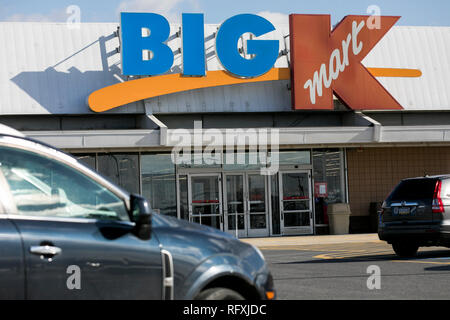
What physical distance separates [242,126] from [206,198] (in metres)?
2.92

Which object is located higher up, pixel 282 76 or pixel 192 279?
pixel 282 76

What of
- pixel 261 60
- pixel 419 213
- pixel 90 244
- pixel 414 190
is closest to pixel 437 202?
pixel 419 213

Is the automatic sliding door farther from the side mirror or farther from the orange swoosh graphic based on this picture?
the side mirror

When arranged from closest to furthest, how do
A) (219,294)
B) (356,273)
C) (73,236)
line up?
(73,236), (219,294), (356,273)

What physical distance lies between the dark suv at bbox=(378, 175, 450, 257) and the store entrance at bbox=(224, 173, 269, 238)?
39.5ft

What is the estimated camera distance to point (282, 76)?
27375 mm

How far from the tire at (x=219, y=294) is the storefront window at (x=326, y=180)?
23.1 meters

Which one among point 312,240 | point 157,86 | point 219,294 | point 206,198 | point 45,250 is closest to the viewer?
point 45,250

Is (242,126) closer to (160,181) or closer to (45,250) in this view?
(160,181)

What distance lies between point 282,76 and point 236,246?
71.2 feet

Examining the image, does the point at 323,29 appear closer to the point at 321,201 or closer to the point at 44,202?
the point at 321,201

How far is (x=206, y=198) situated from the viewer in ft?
91.9

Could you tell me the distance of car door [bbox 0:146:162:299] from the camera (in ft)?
16.7
